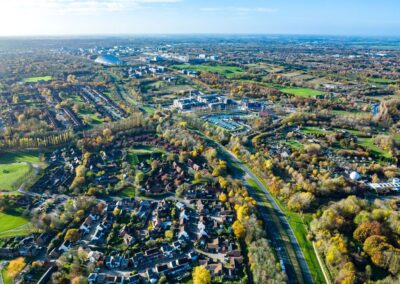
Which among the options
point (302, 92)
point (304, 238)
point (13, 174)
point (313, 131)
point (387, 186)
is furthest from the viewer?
point (302, 92)

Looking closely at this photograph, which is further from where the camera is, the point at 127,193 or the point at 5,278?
the point at 127,193

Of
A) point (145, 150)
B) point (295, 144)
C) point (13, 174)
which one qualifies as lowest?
point (13, 174)

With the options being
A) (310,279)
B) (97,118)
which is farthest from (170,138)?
(310,279)

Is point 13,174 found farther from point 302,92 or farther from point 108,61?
point 108,61

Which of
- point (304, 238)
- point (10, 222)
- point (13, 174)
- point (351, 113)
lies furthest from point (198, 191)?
point (351, 113)

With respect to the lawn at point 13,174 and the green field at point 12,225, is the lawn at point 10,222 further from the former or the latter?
the lawn at point 13,174

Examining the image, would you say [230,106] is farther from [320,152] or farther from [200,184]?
[200,184]

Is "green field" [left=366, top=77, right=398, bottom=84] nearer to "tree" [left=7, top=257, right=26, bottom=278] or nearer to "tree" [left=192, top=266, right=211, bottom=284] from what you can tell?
"tree" [left=192, top=266, right=211, bottom=284]
